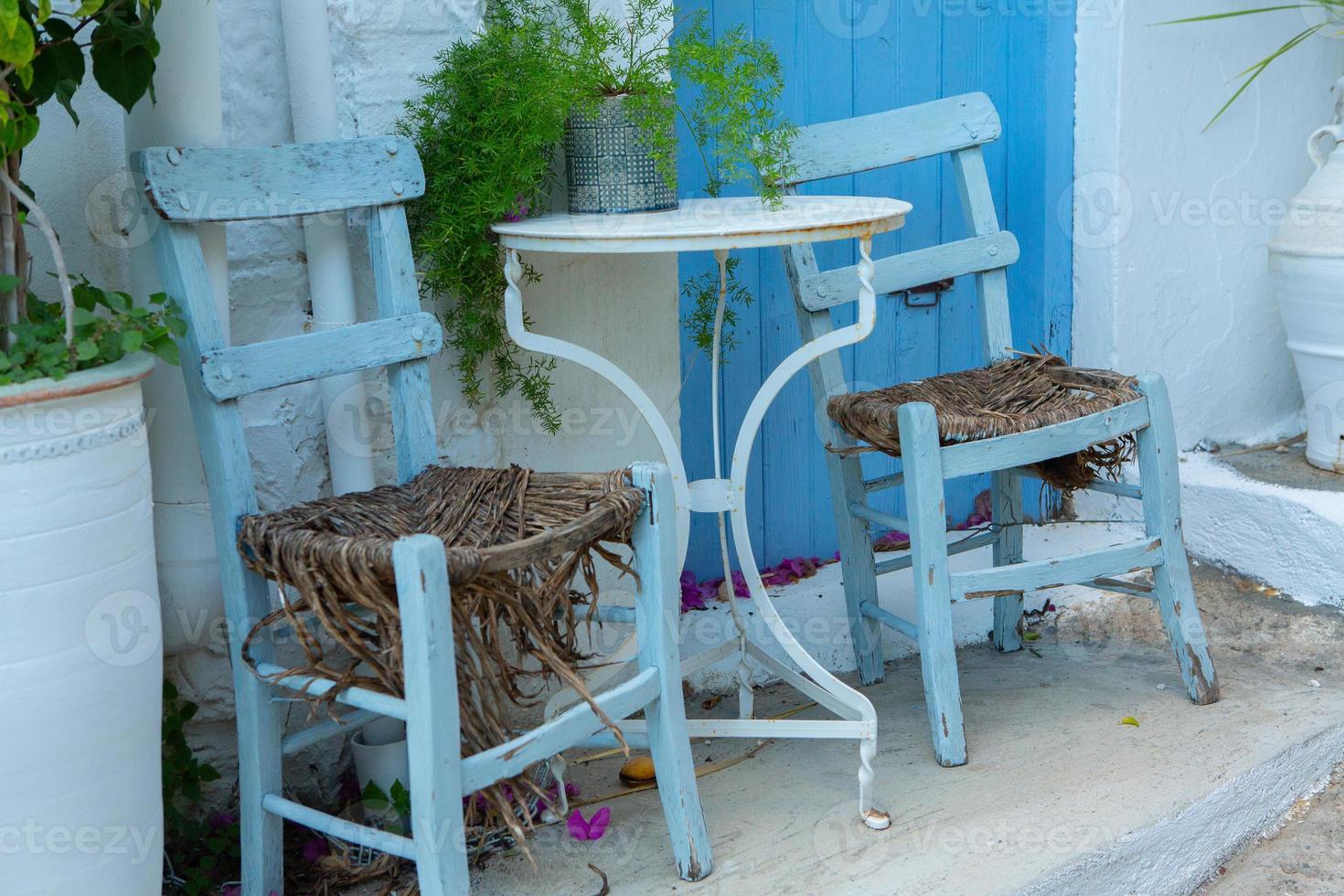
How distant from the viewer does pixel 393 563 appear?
4.91 ft

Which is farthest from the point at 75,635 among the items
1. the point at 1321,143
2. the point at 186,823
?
the point at 1321,143

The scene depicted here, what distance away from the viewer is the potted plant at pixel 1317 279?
3020mm

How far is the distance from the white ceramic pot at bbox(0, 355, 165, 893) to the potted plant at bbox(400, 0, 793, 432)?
63cm

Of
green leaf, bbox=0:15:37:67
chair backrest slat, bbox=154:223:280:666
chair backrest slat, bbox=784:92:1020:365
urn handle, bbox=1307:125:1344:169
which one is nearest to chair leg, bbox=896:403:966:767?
chair backrest slat, bbox=784:92:1020:365

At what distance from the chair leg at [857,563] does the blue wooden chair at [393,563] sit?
719 mm

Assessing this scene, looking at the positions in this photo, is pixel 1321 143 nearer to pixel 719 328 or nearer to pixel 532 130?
pixel 719 328

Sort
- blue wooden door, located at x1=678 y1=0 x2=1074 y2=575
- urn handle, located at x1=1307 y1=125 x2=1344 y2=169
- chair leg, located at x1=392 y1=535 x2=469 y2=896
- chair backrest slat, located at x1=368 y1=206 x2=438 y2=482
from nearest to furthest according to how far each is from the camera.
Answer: chair leg, located at x1=392 y1=535 x2=469 y2=896 → chair backrest slat, located at x1=368 y1=206 x2=438 y2=482 → blue wooden door, located at x1=678 y1=0 x2=1074 y2=575 → urn handle, located at x1=1307 y1=125 x2=1344 y2=169

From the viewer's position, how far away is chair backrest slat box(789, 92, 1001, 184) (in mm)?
2396

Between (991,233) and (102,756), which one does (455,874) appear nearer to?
(102,756)

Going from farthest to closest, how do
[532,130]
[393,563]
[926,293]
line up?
[926,293] → [532,130] → [393,563]

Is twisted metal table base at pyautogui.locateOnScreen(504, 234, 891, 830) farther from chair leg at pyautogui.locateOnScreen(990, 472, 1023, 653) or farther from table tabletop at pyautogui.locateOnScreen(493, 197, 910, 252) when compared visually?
chair leg at pyautogui.locateOnScreen(990, 472, 1023, 653)

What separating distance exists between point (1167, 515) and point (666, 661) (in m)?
0.99

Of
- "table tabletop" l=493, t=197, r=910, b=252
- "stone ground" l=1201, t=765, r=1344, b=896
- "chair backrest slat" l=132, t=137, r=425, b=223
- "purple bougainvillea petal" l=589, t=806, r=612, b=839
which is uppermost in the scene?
"chair backrest slat" l=132, t=137, r=425, b=223

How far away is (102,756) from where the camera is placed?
4.89ft
